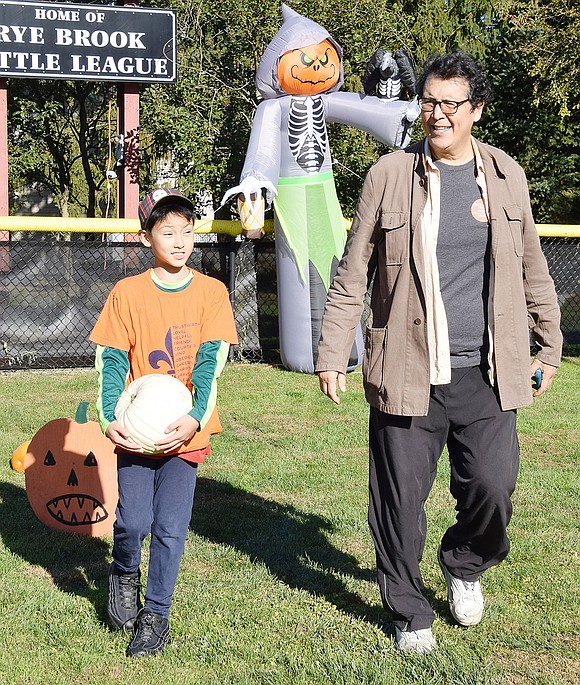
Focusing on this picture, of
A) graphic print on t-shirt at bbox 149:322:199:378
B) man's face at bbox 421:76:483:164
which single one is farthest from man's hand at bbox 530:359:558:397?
graphic print on t-shirt at bbox 149:322:199:378

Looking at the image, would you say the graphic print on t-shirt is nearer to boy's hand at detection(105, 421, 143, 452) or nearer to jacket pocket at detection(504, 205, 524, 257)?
boy's hand at detection(105, 421, 143, 452)

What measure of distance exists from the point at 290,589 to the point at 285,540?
67 cm

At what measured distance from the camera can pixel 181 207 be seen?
12.1 ft

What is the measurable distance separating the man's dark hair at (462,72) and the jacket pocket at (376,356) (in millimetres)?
881

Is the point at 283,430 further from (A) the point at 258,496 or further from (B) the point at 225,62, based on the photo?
(B) the point at 225,62

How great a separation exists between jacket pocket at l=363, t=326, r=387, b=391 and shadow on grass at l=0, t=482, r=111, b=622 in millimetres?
1460

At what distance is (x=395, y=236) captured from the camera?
3.56 meters

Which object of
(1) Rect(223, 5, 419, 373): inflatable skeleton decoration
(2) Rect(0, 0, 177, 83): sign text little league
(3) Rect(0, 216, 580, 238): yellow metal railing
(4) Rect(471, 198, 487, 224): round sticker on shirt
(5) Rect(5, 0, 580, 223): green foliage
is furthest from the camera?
(5) Rect(5, 0, 580, 223): green foliage

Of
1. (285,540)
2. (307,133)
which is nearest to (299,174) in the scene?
(307,133)

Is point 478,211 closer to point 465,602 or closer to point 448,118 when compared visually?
point 448,118

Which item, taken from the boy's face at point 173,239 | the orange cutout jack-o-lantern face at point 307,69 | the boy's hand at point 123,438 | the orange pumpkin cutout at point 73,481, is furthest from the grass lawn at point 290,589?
the orange cutout jack-o-lantern face at point 307,69

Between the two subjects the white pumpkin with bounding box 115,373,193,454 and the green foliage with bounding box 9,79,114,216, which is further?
the green foliage with bounding box 9,79,114,216

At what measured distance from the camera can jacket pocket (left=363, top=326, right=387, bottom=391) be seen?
3.62 m

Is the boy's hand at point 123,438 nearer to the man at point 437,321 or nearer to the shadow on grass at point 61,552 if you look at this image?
the man at point 437,321
